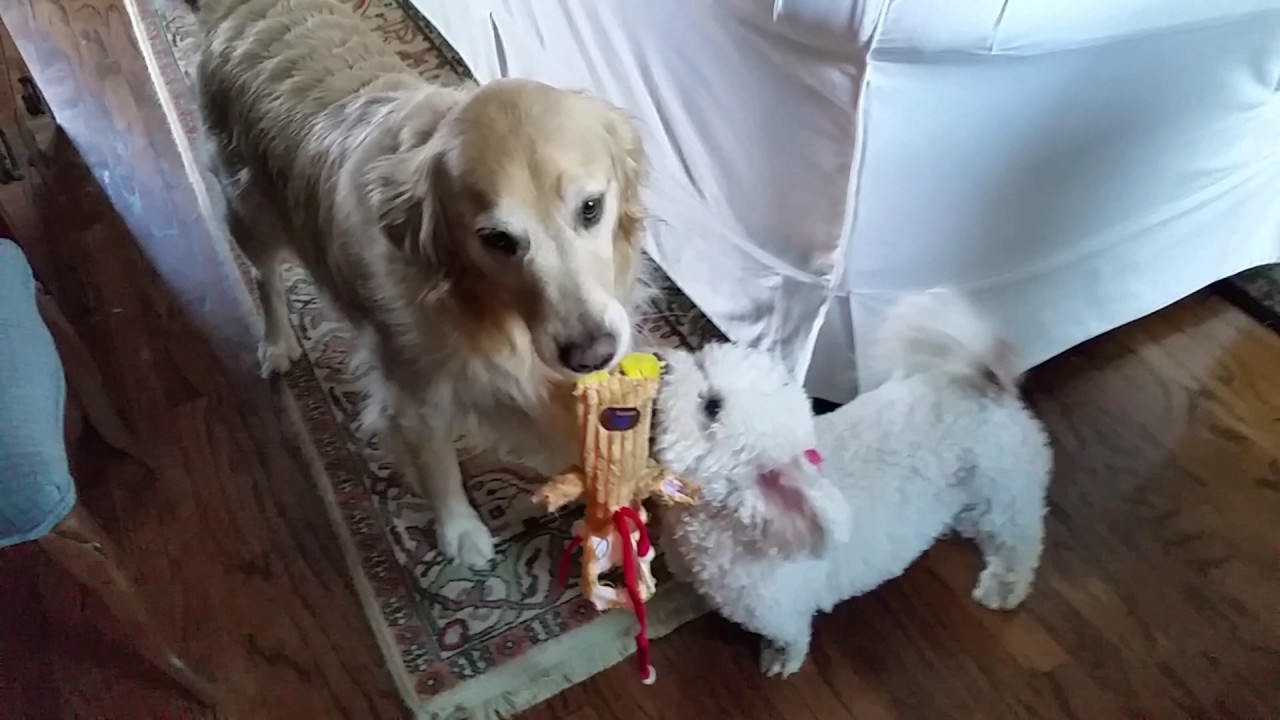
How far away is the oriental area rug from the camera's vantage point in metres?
1.36

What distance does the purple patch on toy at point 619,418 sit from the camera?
3.73 feet

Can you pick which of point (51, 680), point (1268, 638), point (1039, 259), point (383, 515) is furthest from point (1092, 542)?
point (51, 680)

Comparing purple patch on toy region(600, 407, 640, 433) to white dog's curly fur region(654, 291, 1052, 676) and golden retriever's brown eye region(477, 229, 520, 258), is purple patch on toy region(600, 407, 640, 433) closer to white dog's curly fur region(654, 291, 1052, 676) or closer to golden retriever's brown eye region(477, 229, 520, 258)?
white dog's curly fur region(654, 291, 1052, 676)

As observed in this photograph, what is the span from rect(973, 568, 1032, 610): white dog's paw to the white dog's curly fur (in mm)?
25

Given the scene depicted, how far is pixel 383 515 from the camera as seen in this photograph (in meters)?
1.57

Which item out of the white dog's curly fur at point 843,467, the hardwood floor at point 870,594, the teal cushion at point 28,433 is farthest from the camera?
the hardwood floor at point 870,594

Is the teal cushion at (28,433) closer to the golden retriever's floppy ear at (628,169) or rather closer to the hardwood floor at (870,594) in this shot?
the hardwood floor at (870,594)

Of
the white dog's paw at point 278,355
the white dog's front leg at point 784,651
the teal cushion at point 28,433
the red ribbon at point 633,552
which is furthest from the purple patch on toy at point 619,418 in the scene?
the white dog's paw at point 278,355

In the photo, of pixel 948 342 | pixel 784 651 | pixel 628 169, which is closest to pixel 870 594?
pixel 784 651

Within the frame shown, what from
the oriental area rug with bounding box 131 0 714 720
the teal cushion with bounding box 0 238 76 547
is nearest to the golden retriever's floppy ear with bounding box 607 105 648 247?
the oriental area rug with bounding box 131 0 714 720

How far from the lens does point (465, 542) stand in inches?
58.5

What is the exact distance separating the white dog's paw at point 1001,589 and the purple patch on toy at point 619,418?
63 cm

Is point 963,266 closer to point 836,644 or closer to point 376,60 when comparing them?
point 836,644

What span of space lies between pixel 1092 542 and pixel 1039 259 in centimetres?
45
